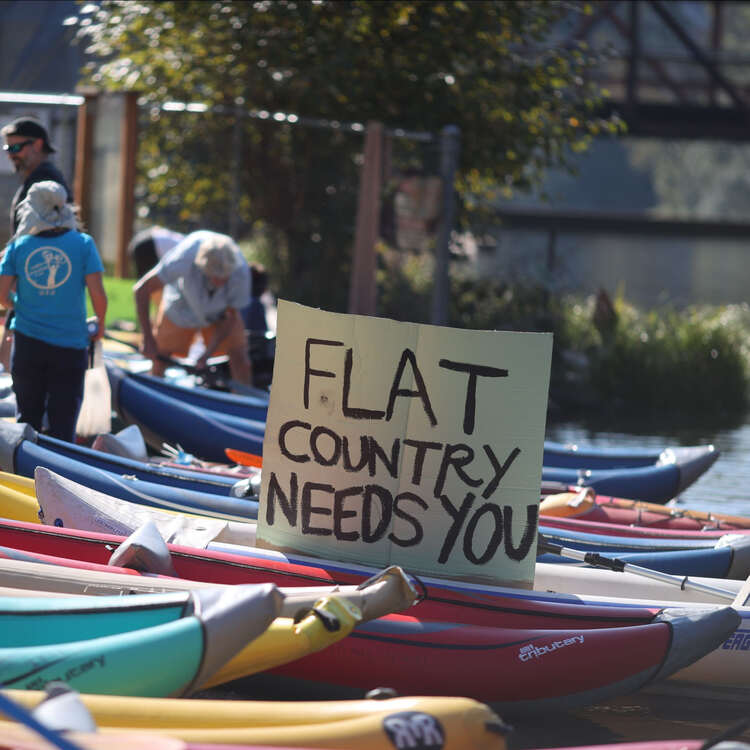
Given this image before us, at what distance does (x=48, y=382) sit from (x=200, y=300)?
228cm

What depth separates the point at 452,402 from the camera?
180 inches

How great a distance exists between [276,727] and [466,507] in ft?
4.72

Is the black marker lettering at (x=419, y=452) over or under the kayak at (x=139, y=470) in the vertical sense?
over

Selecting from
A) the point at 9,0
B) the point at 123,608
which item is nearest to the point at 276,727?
the point at 123,608

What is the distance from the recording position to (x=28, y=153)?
7230mm

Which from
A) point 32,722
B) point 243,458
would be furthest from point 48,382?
point 32,722

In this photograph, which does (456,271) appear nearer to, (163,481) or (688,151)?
(163,481)

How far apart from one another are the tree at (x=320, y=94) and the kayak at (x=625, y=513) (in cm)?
711

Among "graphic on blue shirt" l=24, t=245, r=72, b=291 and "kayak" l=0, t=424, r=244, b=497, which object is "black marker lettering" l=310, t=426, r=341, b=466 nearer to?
"kayak" l=0, t=424, r=244, b=497

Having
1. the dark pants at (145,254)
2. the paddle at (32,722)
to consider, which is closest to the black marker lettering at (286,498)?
the paddle at (32,722)

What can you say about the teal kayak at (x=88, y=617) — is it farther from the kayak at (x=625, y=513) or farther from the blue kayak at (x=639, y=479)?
the blue kayak at (x=639, y=479)

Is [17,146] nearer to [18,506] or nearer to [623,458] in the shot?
[18,506]

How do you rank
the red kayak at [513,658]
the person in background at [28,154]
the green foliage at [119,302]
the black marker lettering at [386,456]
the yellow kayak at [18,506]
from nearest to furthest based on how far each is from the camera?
the red kayak at [513,658] < the black marker lettering at [386,456] < the yellow kayak at [18,506] < the person in background at [28,154] < the green foliage at [119,302]

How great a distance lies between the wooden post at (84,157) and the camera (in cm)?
1143
